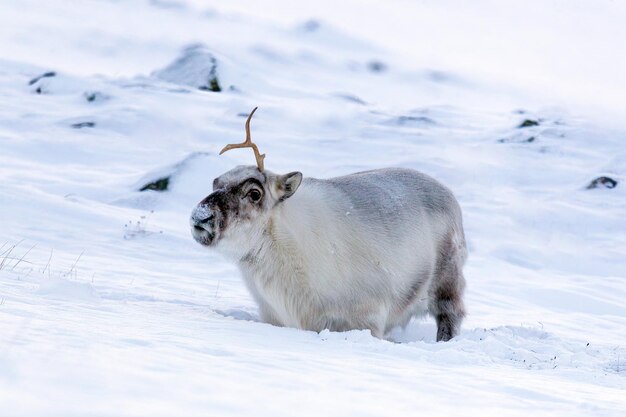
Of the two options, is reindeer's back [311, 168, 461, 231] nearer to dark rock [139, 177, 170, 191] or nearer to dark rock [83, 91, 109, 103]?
dark rock [139, 177, 170, 191]

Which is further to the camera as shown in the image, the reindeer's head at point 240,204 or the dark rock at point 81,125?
the dark rock at point 81,125

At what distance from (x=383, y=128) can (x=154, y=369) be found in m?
16.5

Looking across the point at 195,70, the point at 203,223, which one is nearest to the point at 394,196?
the point at 203,223

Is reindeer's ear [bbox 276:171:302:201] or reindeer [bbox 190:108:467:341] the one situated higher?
reindeer's ear [bbox 276:171:302:201]

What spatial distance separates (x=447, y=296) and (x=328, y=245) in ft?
4.55

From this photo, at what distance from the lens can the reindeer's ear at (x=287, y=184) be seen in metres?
6.18

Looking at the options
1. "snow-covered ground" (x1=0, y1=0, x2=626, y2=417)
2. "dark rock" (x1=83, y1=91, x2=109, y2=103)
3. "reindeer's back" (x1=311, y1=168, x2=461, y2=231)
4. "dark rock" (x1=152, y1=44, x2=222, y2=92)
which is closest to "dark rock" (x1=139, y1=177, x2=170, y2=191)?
"snow-covered ground" (x1=0, y1=0, x2=626, y2=417)

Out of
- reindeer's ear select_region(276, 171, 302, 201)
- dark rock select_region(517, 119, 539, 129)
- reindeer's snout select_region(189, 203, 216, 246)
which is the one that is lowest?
dark rock select_region(517, 119, 539, 129)

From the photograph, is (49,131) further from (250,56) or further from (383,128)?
(250,56)

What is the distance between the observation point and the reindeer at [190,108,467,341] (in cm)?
611

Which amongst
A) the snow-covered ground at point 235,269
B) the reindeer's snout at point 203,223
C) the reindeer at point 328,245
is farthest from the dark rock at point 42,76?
the reindeer's snout at point 203,223

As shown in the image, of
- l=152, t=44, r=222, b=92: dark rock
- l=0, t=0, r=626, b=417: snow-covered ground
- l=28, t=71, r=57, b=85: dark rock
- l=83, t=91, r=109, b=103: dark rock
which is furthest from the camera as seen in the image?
l=152, t=44, r=222, b=92: dark rock

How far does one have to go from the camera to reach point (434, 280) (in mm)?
7211

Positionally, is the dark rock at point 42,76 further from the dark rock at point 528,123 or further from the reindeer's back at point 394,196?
the reindeer's back at point 394,196
